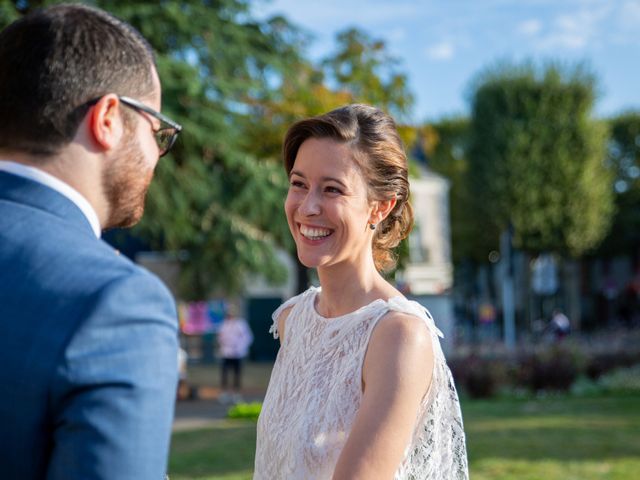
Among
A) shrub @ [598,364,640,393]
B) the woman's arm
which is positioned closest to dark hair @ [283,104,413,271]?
the woman's arm

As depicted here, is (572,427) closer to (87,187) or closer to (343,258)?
(343,258)

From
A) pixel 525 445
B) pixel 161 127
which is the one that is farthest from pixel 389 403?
pixel 525 445

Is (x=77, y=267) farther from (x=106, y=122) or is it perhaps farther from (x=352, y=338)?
(x=352, y=338)

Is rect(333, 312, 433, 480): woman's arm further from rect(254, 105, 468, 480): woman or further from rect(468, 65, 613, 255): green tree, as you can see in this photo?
rect(468, 65, 613, 255): green tree

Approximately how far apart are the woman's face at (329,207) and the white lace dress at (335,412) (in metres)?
0.20

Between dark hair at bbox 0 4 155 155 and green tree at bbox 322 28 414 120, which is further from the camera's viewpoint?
green tree at bbox 322 28 414 120

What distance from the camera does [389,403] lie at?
2.08 meters

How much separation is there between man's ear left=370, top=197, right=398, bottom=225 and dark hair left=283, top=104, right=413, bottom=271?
0.02 metres

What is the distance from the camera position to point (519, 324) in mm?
45125

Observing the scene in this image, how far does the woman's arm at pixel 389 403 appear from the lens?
2.05 m

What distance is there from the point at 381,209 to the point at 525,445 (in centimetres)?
766

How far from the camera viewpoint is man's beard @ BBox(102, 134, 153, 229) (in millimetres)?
1463

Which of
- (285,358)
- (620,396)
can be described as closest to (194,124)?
(620,396)

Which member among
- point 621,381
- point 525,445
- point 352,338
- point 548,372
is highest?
point 352,338
